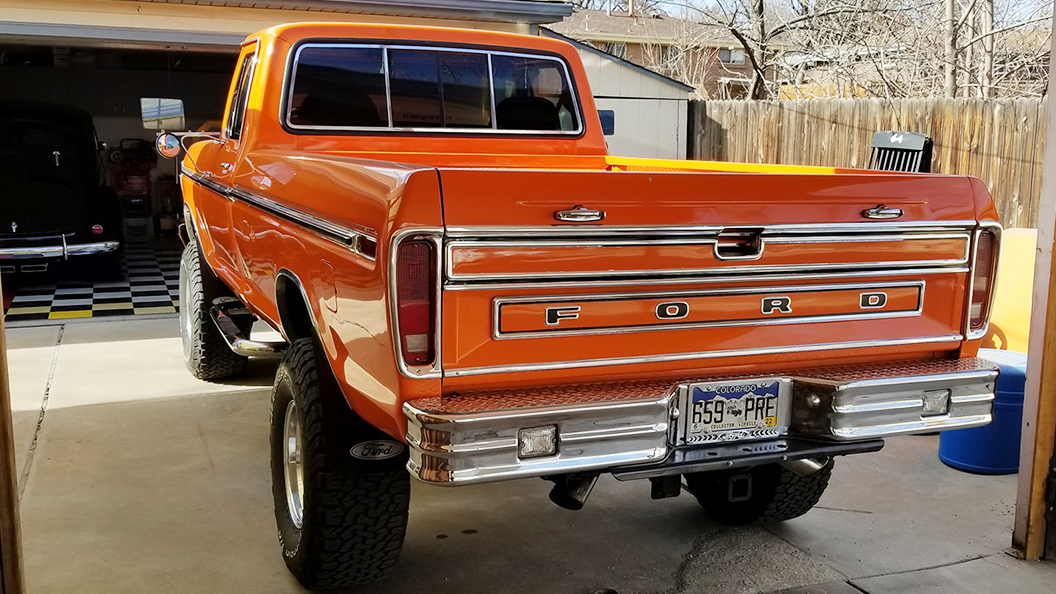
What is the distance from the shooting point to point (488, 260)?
2.59 meters

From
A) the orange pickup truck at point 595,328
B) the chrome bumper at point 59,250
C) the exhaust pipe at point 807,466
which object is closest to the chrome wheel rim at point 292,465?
the orange pickup truck at point 595,328

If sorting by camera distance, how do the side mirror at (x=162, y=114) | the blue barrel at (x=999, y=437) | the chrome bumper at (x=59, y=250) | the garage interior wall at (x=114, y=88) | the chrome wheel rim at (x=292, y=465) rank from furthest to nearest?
the garage interior wall at (x=114, y=88) < the chrome bumper at (x=59, y=250) < the side mirror at (x=162, y=114) < the blue barrel at (x=999, y=437) < the chrome wheel rim at (x=292, y=465)

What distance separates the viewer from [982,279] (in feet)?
10.6

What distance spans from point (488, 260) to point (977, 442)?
3220mm

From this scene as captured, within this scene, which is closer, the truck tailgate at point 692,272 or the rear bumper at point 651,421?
the rear bumper at point 651,421

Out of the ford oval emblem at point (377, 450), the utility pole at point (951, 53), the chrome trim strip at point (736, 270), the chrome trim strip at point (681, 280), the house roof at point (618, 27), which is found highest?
the house roof at point (618, 27)

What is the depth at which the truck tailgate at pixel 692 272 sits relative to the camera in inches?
103

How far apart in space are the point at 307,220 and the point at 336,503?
96 cm

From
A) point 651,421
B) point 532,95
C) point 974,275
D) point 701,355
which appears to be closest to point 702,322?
point 701,355

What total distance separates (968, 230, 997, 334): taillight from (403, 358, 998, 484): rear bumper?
15 cm

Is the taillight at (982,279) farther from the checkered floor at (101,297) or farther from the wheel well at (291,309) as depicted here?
the checkered floor at (101,297)

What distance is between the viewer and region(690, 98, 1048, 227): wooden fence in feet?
24.1

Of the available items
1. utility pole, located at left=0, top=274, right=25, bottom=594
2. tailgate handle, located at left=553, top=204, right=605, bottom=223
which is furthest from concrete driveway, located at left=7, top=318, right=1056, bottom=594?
tailgate handle, located at left=553, top=204, right=605, bottom=223

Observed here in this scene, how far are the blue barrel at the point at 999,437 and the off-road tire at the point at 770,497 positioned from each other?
1123mm
